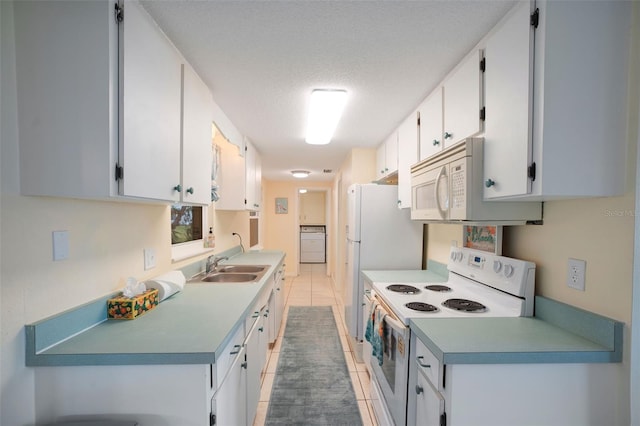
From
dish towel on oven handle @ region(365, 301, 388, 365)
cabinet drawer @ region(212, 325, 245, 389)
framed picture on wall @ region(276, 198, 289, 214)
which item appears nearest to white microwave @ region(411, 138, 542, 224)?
dish towel on oven handle @ region(365, 301, 388, 365)

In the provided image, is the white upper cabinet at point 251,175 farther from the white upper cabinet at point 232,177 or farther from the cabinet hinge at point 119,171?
the cabinet hinge at point 119,171

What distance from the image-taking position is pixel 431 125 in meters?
1.88

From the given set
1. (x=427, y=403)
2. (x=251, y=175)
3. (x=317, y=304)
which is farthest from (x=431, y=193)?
(x=317, y=304)

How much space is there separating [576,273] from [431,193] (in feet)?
2.57

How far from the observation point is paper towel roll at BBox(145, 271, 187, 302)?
1531 mm

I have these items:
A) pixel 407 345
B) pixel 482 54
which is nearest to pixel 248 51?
pixel 482 54

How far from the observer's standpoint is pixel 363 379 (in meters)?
2.39

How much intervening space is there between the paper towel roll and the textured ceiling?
1.21m

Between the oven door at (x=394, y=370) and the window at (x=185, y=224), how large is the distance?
1533 millimetres

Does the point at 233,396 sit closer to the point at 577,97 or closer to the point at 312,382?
the point at 312,382

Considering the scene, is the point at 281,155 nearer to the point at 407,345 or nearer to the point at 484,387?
the point at 407,345

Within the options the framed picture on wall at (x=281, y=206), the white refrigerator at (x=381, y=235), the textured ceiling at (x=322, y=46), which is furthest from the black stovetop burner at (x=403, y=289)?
the framed picture on wall at (x=281, y=206)

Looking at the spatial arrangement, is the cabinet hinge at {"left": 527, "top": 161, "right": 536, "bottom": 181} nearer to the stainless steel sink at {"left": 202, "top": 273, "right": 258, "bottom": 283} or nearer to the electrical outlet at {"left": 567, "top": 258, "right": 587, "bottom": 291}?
the electrical outlet at {"left": 567, "top": 258, "right": 587, "bottom": 291}

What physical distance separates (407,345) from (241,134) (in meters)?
2.37
